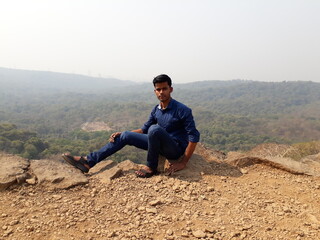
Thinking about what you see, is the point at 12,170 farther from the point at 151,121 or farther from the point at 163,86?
the point at 163,86

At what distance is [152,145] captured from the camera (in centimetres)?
326

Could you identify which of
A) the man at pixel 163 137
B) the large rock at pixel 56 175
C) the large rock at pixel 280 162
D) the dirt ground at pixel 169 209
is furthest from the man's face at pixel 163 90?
the large rock at pixel 280 162

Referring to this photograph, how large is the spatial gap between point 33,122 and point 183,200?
9583 cm

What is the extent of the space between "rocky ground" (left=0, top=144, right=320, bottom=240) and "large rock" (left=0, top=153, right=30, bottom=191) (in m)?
0.10

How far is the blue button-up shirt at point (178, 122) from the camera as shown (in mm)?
3260

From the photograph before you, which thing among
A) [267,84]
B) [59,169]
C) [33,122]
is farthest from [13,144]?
[267,84]

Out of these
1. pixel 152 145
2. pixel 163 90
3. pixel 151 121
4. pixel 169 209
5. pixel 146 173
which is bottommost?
pixel 169 209

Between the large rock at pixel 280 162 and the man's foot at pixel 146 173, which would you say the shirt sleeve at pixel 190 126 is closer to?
the man's foot at pixel 146 173

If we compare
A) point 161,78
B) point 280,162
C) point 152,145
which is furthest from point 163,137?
point 280,162

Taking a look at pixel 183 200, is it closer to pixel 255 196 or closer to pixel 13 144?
pixel 255 196

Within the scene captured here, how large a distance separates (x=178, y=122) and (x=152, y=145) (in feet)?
1.70

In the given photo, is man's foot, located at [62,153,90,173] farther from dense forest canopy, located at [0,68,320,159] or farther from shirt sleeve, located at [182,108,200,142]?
dense forest canopy, located at [0,68,320,159]

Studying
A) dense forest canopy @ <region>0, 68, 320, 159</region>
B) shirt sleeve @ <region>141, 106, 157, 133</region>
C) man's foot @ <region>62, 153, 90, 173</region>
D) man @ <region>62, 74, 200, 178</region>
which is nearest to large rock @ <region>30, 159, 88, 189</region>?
man's foot @ <region>62, 153, 90, 173</region>

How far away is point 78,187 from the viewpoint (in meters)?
3.18
